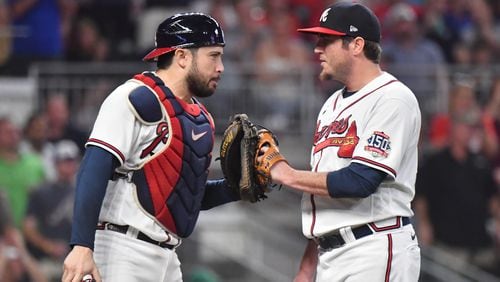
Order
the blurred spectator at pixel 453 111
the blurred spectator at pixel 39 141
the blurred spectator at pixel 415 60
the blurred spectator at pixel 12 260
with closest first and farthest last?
the blurred spectator at pixel 12 260, the blurred spectator at pixel 39 141, the blurred spectator at pixel 453 111, the blurred spectator at pixel 415 60

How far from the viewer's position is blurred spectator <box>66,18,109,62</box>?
11609mm

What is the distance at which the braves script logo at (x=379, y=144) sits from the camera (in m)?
5.32

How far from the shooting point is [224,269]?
10664 millimetres

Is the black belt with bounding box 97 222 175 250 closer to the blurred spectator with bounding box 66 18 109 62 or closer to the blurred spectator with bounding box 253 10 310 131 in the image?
the blurred spectator with bounding box 253 10 310 131

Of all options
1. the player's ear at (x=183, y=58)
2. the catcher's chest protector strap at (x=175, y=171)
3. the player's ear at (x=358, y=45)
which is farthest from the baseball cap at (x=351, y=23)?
the catcher's chest protector strap at (x=175, y=171)

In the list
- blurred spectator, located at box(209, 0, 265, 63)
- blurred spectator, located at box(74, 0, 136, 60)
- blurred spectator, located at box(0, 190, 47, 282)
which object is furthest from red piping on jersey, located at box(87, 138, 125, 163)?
blurred spectator, located at box(74, 0, 136, 60)

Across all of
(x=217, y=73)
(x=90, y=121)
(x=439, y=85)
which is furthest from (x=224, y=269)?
(x=217, y=73)

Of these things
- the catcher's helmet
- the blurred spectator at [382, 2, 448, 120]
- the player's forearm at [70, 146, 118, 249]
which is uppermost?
the catcher's helmet

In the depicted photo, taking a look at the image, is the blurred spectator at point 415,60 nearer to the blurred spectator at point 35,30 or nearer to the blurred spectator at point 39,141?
the blurred spectator at point 35,30

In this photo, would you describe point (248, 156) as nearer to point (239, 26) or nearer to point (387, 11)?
point (239, 26)

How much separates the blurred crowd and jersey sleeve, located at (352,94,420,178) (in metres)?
5.10

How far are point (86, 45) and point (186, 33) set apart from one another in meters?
6.35

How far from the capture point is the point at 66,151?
33.6 ft

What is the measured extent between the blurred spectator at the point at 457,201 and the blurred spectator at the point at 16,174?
3.42 metres
